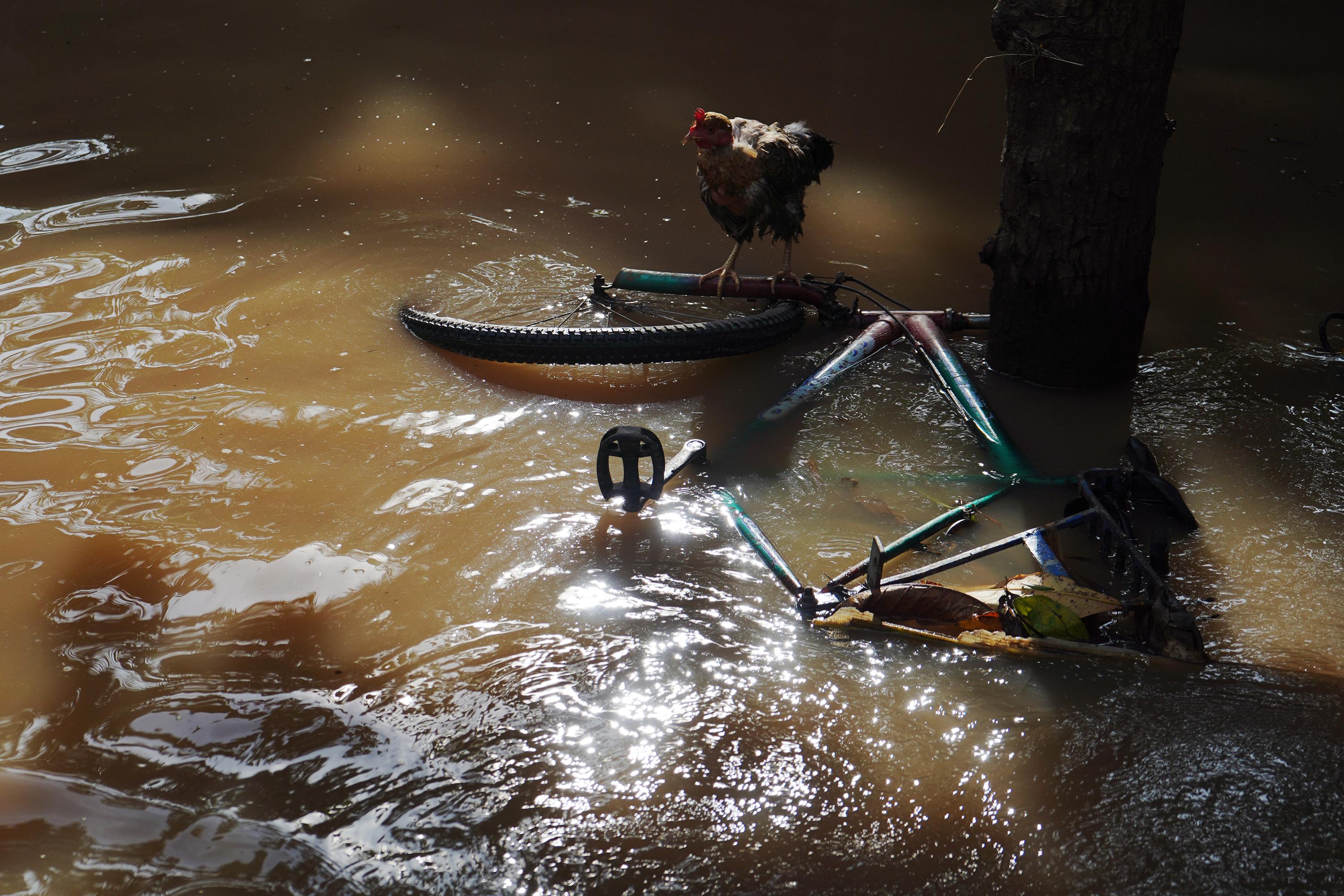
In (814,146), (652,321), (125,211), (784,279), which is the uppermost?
(814,146)

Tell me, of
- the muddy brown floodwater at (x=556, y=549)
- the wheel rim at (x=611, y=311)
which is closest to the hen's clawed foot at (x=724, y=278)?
the wheel rim at (x=611, y=311)

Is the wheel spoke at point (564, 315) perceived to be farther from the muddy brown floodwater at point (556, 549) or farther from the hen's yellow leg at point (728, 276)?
the hen's yellow leg at point (728, 276)

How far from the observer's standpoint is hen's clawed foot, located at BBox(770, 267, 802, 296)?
11.4 ft

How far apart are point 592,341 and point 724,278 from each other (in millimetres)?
591

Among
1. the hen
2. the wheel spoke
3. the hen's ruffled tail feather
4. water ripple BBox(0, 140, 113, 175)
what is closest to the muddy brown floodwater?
water ripple BBox(0, 140, 113, 175)

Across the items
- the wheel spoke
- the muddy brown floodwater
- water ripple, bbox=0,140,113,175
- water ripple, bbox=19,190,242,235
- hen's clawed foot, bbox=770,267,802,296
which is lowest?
the muddy brown floodwater

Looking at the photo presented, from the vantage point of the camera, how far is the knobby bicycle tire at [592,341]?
316 cm

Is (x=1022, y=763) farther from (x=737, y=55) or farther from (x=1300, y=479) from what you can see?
(x=737, y=55)

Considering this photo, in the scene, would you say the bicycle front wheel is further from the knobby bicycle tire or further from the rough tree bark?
the rough tree bark

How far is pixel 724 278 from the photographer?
3.42m

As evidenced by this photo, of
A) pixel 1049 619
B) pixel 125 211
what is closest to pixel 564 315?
pixel 1049 619

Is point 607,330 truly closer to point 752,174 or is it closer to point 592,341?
point 592,341

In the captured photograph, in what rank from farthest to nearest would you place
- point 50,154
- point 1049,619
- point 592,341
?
point 50,154 < point 592,341 < point 1049,619

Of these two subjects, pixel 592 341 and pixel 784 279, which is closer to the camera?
pixel 592 341
